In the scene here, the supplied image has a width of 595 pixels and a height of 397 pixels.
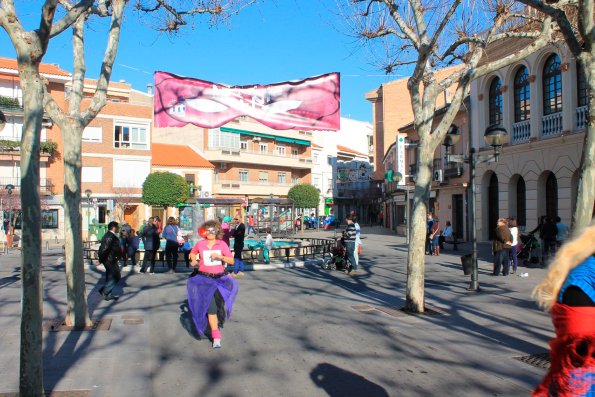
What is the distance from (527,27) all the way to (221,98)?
22.9ft

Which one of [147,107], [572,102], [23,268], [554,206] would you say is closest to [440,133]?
[23,268]

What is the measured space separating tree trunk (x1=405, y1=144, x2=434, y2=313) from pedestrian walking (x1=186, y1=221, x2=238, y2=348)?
3.19 metres

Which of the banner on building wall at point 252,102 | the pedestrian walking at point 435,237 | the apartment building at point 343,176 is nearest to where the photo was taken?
the banner on building wall at point 252,102

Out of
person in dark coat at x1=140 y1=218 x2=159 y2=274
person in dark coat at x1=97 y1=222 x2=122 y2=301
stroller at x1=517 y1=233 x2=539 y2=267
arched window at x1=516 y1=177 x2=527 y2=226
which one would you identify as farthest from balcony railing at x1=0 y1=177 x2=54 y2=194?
stroller at x1=517 y1=233 x2=539 y2=267

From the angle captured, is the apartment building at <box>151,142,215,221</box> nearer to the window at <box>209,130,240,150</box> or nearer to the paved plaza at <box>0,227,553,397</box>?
the window at <box>209,130,240,150</box>

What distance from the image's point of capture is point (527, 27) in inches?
470

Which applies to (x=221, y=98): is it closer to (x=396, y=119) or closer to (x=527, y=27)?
Result: (x=527, y=27)

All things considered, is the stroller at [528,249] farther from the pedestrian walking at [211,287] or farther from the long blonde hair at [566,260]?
the long blonde hair at [566,260]

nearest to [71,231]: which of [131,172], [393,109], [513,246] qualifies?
[513,246]

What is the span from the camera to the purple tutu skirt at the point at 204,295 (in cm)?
727

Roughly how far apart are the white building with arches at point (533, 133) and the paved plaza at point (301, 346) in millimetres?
9247

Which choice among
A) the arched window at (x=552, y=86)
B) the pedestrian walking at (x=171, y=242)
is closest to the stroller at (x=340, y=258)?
the pedestrian walking at (x=171, y=242)

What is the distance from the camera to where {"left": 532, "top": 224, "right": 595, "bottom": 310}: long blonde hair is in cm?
255

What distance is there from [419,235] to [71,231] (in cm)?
547
